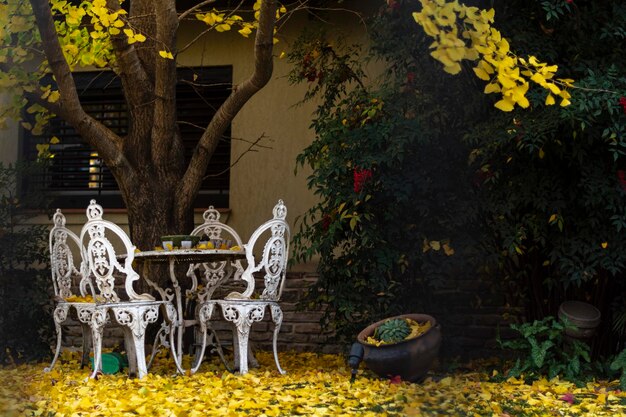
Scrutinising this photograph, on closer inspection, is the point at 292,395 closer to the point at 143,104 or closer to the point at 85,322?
the point at 85,322

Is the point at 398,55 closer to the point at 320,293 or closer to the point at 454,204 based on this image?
the point at 454,204

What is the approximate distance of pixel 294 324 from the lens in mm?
8531

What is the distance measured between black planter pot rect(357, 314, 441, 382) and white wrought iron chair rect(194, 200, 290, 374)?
0.77 meters

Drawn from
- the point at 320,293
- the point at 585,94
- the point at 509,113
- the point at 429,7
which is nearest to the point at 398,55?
the point at 509,113

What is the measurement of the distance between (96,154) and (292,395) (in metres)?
4.82

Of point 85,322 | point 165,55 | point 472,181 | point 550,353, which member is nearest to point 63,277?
point 85,322

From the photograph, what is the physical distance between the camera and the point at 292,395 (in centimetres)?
537

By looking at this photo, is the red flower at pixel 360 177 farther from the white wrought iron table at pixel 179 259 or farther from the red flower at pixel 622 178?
the red flower at pixel 622 178

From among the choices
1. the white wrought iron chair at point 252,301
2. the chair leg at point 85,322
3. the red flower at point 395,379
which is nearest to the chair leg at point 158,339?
the white wrought iron chair at point 252,301

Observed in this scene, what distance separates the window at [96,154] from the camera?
9055 mm

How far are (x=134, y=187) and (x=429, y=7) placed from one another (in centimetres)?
Answer: 349

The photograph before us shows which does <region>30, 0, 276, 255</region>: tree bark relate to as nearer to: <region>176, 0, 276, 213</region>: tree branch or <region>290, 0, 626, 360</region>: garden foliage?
<region>176, 0, 276, 213</region>: tree branch

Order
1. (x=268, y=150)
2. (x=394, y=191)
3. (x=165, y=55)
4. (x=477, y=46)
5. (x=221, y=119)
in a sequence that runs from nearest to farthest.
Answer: (x=477, y=46)
(x=165, y=55)
(x=394, y=191)
(x=221, y=119)
(x=268, y=150)

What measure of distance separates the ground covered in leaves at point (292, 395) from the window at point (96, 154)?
2770mm
